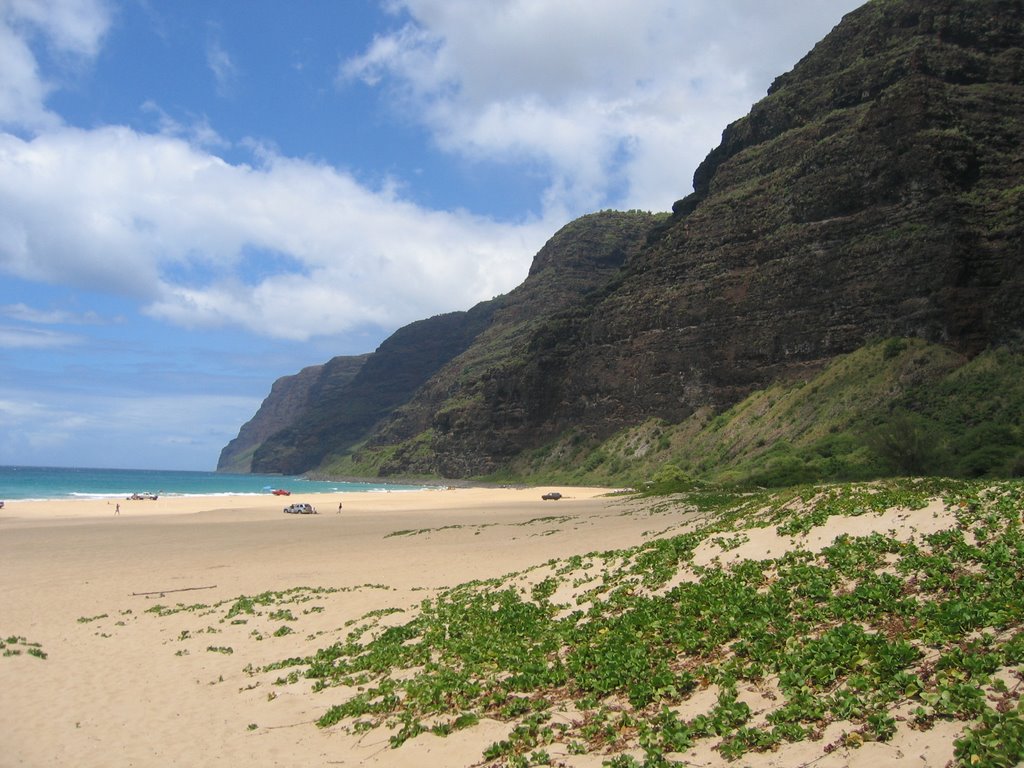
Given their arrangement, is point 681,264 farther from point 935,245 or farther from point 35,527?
point 35,527

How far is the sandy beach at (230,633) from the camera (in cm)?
942

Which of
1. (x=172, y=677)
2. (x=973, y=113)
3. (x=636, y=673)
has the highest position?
(x=973, y=113)

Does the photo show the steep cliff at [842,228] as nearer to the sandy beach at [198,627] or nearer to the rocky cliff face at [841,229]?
the rocky cliff face at [841,229]

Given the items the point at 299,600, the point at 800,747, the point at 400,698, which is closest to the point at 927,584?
the point at 800,747

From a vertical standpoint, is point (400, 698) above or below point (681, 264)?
below

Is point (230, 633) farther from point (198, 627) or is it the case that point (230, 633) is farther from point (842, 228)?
point (842, 228)

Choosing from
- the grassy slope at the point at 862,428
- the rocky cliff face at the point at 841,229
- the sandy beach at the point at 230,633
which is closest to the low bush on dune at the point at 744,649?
the sandy beach at the point at 230,633

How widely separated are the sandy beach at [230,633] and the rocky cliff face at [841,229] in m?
54.7

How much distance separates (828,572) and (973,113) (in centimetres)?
9501

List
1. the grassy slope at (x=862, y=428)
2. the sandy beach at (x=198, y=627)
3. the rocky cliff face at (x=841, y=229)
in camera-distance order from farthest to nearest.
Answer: the rocky cliff face at (x=841, y=229), the grassy slope at (x=862, y=428), the sandy beach at (x=198, y=627)

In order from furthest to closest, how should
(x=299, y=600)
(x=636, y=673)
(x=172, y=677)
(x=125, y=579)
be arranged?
(x=125, y=579) < (x=299, y=600) < (x=172, y=677) < (x=636, y=673)

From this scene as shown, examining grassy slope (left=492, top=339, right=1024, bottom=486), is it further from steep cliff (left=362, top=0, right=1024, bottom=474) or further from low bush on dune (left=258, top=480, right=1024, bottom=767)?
low bush on dune (left=258, top=480, right=1024, bottom=767)

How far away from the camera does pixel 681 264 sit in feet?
374

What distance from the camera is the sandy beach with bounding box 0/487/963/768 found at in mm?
9422
